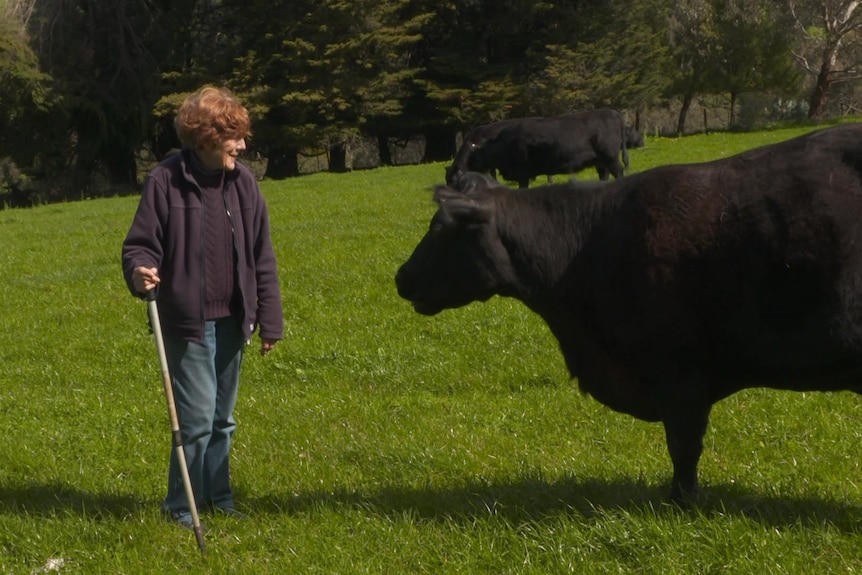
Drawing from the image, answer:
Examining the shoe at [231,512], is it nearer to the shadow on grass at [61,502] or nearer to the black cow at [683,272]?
the shadow on grass at [61,502]

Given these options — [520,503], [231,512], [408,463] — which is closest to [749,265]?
[520,503]

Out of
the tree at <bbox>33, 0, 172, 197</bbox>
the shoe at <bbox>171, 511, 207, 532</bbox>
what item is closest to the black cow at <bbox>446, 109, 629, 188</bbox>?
the shoe at <bbox>171, 511, 207, 532</bbox>

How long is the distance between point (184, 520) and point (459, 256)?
225cm

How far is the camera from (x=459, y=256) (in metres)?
5.77

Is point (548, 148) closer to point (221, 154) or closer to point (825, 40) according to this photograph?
point (221, 154)

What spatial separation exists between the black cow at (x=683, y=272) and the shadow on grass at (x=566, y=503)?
249 mm

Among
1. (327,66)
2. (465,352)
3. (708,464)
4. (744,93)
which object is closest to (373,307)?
(465,352)

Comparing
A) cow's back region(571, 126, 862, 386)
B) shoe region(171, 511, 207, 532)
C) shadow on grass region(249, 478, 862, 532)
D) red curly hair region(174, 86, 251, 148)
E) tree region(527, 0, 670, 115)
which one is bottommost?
shoe region(171, 511, 207, 532)

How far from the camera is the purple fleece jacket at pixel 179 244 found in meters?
5.61

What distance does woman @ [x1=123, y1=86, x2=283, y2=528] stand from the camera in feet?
18.4

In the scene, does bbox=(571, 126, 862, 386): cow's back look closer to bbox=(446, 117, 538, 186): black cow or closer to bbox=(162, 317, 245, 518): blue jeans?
bbox=(162, 317, 245, 518): blue jeans

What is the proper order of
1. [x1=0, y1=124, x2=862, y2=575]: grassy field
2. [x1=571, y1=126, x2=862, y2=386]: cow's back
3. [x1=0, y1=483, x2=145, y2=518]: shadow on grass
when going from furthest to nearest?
[x1=0, y1=483, x2=145, y2=518]: shadow on grass
[x1=0, y1=124, x2=862, y2=575]: grassy field
[x1=571, y1=126, x2=862, y2=386]: cow's back

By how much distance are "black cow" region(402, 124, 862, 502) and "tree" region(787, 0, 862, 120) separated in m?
44.4

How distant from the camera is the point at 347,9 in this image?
46.2 meters
